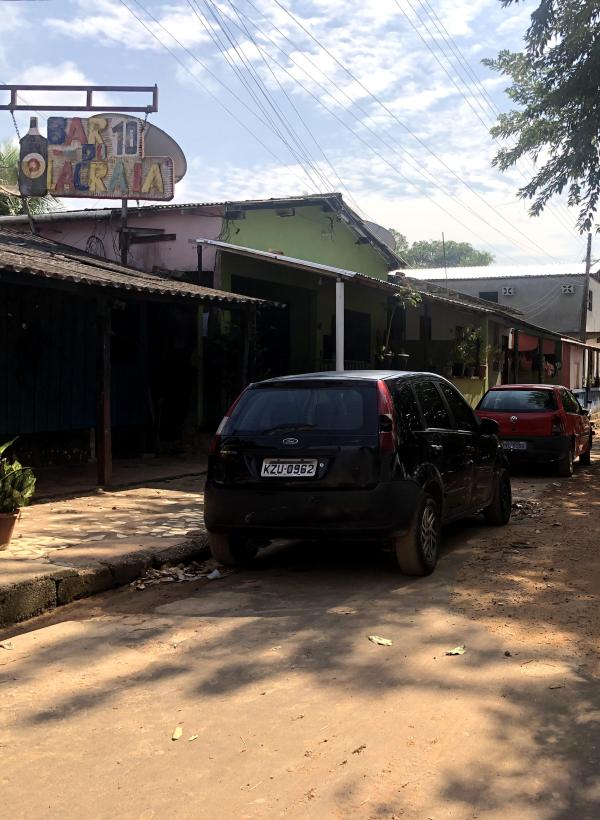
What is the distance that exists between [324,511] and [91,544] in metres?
2.30

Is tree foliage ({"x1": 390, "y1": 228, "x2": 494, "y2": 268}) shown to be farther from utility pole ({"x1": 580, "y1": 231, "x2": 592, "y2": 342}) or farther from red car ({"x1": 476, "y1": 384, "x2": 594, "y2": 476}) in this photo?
red car ({"x1": 476, "y1": 384, "x2": 594, "y2": 476})

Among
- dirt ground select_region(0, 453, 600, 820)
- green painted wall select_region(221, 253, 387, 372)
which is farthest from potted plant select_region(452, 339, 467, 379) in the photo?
dirt ground select_region(0, 453, 600, 820)

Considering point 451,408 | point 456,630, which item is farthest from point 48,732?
point 451,408

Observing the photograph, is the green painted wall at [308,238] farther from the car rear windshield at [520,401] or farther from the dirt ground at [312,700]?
the dirt ground at [312,700]

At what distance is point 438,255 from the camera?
323 ft

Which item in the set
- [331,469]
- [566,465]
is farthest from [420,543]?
[566,465]

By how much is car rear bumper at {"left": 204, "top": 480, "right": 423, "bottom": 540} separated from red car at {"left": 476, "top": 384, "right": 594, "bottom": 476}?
7276 mm

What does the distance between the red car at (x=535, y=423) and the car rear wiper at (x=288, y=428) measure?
724cm

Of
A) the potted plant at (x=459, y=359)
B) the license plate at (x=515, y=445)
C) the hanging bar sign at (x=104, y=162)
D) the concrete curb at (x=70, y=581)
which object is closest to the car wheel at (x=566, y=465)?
the license plate at (x=515, y=445)

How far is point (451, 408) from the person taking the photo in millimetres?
7574

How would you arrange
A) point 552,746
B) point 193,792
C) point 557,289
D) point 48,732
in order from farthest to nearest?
1. point 557,289
2. point 48,732
3. point 552,746
4. point 193,792

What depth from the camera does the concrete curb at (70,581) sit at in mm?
5426

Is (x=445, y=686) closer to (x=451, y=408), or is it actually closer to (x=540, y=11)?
(x=451, y=408)

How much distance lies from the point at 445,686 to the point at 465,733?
55 cm
